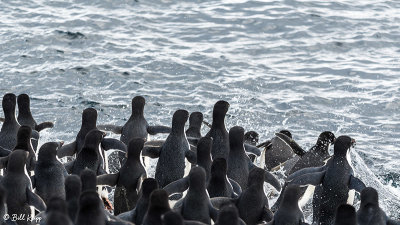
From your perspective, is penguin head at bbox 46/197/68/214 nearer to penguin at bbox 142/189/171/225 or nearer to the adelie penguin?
penguin at bbox 142/189/171/225

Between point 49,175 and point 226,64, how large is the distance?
335 inches

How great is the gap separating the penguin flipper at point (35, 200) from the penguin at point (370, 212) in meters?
3.34

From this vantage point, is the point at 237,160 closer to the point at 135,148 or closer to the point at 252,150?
the point at 252,150

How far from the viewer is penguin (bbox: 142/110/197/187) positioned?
10.5 metres

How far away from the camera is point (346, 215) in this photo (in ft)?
25.6

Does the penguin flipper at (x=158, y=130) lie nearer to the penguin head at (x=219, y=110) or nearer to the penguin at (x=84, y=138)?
the penguin at (x=84, y=138)

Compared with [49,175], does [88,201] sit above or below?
above

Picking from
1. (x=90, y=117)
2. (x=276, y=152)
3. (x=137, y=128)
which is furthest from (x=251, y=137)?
(x=90, y=117)

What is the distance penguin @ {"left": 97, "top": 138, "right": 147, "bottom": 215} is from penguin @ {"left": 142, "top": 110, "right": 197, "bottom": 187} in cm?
73

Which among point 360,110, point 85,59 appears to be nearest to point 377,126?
point 360,110

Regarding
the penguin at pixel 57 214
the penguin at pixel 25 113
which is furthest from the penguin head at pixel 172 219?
the penguin at pixel 25 113

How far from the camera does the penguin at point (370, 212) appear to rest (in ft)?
28.0

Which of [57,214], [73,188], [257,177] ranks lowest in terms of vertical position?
[257,177]

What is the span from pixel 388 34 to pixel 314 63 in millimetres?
2599
